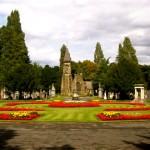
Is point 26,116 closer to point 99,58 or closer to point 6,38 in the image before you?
point 6,38

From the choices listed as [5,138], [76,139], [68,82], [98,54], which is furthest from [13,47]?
[98,54]

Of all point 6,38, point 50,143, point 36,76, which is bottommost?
point 50,143

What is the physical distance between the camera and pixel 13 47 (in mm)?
86125

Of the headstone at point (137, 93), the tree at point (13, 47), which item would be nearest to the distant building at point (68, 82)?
the tree at point (13, 47)

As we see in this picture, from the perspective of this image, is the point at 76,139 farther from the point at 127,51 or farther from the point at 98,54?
the point at 98,54

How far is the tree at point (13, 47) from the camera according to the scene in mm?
83688

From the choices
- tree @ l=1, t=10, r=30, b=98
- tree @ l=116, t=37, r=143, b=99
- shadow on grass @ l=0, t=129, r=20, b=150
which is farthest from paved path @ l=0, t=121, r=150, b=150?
tree @ l=1, t=10, r=30, b=98

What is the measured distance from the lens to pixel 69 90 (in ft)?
442

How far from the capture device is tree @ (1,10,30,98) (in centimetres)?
8369

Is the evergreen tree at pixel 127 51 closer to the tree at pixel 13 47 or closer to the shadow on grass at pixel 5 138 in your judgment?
the tree at pixel 13 47

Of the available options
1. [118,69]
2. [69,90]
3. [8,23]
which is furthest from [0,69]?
[69,90]

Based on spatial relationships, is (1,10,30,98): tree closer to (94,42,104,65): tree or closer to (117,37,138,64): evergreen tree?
(117,37,138,64): evergreen tree

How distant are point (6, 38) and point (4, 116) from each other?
5854 centimetres

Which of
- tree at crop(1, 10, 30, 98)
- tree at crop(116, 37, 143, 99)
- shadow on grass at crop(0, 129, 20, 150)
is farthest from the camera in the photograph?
tree at crop(1, 10, 30, 98)
